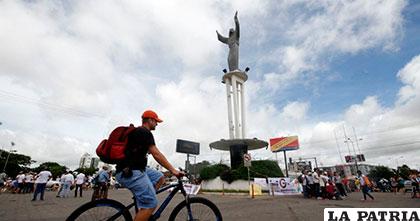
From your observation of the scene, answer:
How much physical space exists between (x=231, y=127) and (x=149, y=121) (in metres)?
24.8

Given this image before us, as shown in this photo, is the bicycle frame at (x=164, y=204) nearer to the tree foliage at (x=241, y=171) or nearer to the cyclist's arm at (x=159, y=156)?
the cyclist's arm at (x=159, y=156)

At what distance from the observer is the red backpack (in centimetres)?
300

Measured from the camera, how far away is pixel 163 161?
3275 mm

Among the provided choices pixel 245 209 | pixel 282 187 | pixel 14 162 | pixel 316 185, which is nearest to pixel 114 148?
pixel 245 209

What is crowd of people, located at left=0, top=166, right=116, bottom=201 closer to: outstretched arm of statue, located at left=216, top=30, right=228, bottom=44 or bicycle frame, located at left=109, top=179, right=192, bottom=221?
bicycle frame, located at left=109, top=179, right=192, bottom=221

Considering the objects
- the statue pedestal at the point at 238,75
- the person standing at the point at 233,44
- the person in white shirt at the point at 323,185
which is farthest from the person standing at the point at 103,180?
the person standing at the point at 233,44

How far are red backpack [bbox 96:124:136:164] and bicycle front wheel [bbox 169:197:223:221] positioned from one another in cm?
120

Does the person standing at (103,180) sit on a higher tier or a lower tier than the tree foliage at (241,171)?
lower

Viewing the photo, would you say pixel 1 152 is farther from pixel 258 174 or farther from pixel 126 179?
pixel 126 179

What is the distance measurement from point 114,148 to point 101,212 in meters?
0.82

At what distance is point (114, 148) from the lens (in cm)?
301

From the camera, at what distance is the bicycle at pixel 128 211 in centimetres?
298

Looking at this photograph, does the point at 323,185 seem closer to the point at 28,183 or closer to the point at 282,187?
the point at 282,187

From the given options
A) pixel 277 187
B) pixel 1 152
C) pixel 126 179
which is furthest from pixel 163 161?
pixel 1 152
